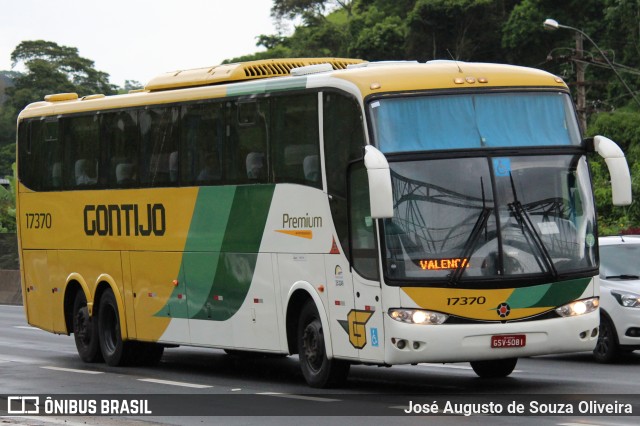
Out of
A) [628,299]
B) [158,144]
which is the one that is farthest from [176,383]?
[628,299]

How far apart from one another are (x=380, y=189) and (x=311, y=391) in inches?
113

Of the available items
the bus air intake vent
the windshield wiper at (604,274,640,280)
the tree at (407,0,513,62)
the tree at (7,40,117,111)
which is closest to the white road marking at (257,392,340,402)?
the bus air intake vent

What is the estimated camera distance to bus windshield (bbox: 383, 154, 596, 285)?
13.8m

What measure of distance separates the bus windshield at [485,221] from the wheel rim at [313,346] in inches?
66.1

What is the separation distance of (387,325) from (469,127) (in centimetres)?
218

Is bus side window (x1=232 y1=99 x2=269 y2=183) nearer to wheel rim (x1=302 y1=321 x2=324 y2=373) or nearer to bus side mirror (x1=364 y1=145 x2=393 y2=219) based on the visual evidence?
wheel rim (x1=302 y1=321 x2=324 y2=373)

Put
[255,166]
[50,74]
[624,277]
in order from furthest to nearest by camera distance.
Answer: [50,74] → [624,277] → [255,166]

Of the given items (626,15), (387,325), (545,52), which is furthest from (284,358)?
(545,52)

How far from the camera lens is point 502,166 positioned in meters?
14.2

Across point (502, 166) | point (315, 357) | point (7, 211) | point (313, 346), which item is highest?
point (502, 166)

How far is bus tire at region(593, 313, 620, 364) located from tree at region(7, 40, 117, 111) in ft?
352

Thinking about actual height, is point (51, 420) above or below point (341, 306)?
below

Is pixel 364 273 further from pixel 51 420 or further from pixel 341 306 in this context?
pixel 51 420

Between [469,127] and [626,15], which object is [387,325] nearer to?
[469,127]
